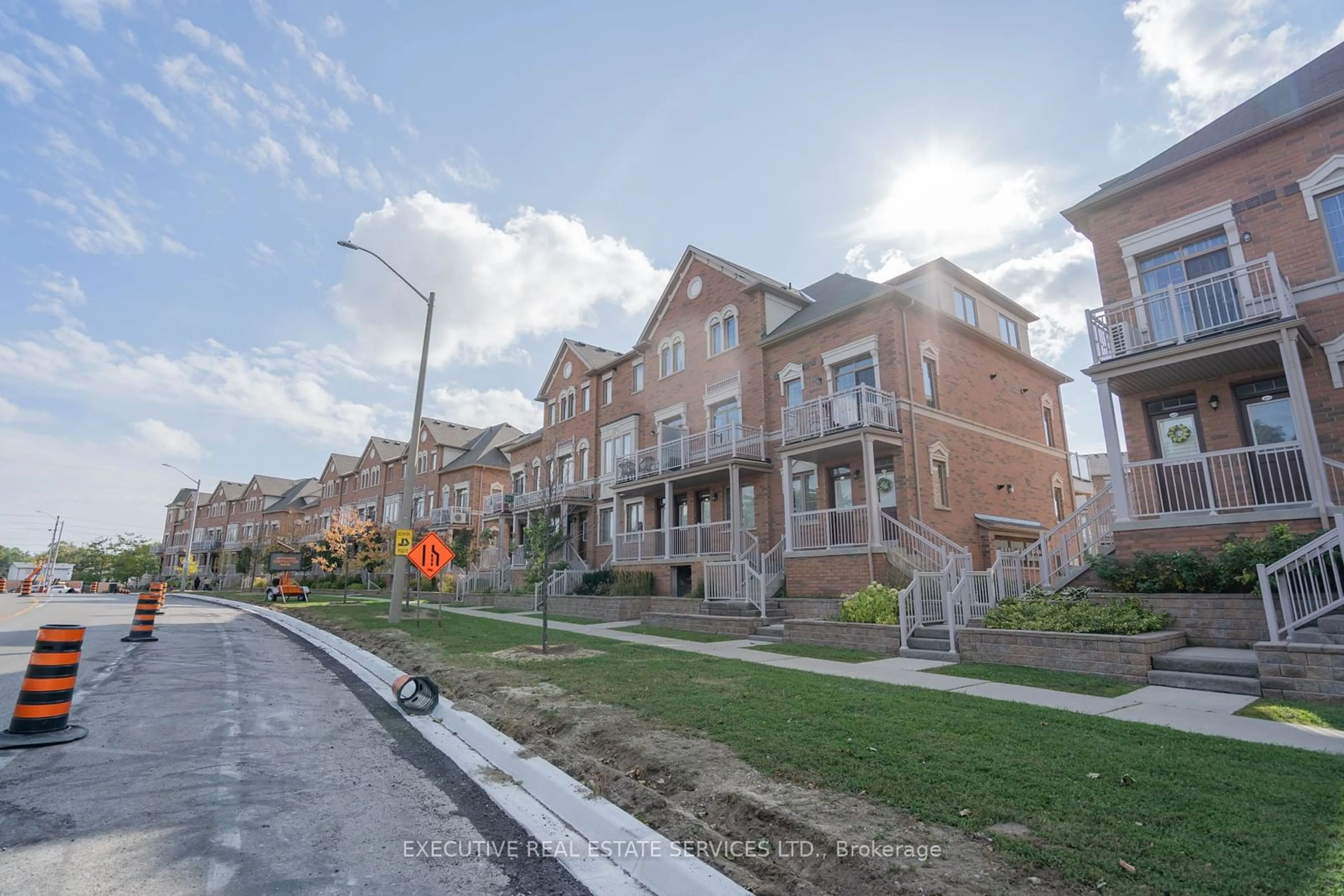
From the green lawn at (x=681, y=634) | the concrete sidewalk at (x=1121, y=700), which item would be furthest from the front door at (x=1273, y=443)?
the green lawn at (x=681, y=634)

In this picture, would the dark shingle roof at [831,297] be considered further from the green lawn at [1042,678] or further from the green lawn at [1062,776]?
the green lawn at [1062,776]

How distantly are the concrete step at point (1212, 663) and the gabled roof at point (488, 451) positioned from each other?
3557cm

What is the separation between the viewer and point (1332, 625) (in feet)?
26.0

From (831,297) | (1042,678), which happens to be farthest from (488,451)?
(1042,678)

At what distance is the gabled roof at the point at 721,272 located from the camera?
22391mm

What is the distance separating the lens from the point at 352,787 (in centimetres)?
501

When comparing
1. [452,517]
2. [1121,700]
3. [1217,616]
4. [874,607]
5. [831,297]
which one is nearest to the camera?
[1121,700]

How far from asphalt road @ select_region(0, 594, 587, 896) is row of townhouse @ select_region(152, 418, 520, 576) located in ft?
57.4

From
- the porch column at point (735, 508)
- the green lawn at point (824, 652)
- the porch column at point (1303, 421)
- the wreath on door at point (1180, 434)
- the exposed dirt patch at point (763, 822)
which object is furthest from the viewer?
the porch column at point (735, 508)

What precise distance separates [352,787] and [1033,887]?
15.1ft

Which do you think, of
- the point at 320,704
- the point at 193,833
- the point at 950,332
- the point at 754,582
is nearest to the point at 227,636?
the point at 320,704

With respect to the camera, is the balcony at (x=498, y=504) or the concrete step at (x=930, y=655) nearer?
the concrete step at (x=930, y=655)

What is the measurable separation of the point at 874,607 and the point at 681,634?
15.9ft

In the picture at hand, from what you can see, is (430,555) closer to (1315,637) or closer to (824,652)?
(824,652)
